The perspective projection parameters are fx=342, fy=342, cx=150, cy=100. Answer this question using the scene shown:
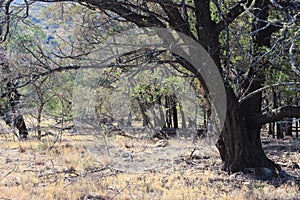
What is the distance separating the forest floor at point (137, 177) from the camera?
518cm

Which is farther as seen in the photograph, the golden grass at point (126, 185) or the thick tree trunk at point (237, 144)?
the thick tree trunk at point (237, 144)

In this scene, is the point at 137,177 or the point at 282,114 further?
the point at 137,177

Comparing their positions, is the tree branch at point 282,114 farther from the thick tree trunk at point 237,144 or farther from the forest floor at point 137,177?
the forest floor at point 137,177

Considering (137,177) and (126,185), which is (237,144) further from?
(126,185)

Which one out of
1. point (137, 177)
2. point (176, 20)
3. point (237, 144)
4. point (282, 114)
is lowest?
point (137, 177)

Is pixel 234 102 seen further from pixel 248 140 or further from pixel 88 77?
pixel 88 77

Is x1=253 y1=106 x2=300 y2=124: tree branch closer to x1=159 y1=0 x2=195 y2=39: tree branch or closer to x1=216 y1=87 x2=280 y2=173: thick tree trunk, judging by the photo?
x1=216 y1=87 x2=280 y2=173: thick tree trunk

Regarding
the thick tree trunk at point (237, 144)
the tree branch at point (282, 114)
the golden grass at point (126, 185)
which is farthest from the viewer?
the thick tree trunk at point (237, 144)

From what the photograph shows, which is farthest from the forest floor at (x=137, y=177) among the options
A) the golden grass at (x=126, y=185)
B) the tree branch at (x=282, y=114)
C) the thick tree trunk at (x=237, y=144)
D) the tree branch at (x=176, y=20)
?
the tree branch at (x=176, y=20)

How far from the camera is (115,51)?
6973 millimetres

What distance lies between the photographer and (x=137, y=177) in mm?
6512

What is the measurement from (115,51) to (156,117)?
10.8 meters

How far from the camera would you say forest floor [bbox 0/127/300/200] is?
5180 millimetres

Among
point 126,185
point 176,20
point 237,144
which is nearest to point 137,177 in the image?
point 126,185
